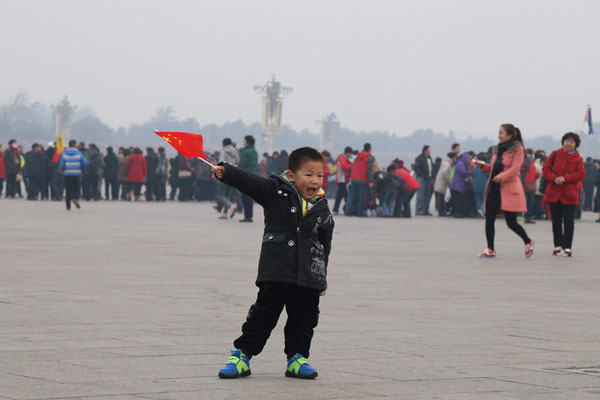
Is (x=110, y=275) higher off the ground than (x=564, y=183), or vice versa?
(x=564, y=183)

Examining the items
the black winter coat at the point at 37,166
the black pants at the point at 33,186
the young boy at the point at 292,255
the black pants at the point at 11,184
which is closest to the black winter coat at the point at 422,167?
the black winter coat at the point at 37,166

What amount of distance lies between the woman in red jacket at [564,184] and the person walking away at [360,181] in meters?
11.2

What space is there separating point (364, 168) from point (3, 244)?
13025mm

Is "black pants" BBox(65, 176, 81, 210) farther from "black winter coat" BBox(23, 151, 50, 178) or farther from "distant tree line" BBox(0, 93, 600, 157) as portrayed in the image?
"distant tree line" BBox(0, 93, 600, 157)

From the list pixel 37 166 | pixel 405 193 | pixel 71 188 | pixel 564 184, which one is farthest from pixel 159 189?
pixel 564 184

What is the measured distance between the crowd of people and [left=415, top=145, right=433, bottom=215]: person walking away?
2cm

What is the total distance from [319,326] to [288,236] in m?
1.79

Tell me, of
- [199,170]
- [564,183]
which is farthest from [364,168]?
[564,183]

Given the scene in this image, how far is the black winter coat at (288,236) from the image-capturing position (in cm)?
544

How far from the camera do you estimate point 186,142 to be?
5285mm

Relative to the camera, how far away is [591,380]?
5395 millimetres

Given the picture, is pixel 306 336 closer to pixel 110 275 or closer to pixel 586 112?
pixel 110 275

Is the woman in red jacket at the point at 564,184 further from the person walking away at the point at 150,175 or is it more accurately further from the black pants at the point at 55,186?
the person walking away at the point at 150,175

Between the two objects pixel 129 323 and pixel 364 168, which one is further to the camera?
pixel 364 168
